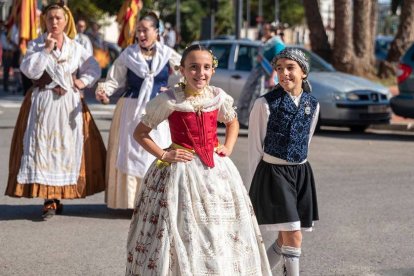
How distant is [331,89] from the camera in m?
18.2

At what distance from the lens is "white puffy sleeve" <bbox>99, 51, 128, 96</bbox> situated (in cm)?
975

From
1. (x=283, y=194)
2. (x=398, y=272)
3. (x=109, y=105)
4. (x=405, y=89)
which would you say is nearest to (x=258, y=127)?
(x=283, y=194)

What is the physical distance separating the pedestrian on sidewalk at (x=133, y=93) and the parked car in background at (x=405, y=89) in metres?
8.07

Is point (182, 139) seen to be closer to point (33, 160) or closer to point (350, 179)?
point (33, 160)

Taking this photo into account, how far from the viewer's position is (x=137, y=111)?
9.86 m

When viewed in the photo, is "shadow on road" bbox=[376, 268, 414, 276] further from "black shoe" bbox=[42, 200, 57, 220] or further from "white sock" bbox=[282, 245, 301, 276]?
"black shoe" bbox=[42, 200, 57, 220]

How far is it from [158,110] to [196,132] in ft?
0.82

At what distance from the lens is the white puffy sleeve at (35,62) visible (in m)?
9.79

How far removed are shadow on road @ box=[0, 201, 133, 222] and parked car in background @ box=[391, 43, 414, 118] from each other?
7.77m

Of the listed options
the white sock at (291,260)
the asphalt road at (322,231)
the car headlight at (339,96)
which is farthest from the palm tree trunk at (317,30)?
the white sock at (291,260)

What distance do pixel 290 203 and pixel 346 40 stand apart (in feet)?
69.9

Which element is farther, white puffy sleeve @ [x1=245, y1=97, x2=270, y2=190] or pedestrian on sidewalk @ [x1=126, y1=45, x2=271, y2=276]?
white puffy sleeve @ [x1=245, y1=97, x2=270, y2=190]

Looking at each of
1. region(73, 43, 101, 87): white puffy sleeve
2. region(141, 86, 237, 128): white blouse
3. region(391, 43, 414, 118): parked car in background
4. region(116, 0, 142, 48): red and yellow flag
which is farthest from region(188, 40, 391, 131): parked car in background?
region(141, 86, 237, 128): white blouse

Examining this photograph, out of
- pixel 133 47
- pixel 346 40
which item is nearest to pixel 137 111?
pixel 133 47
